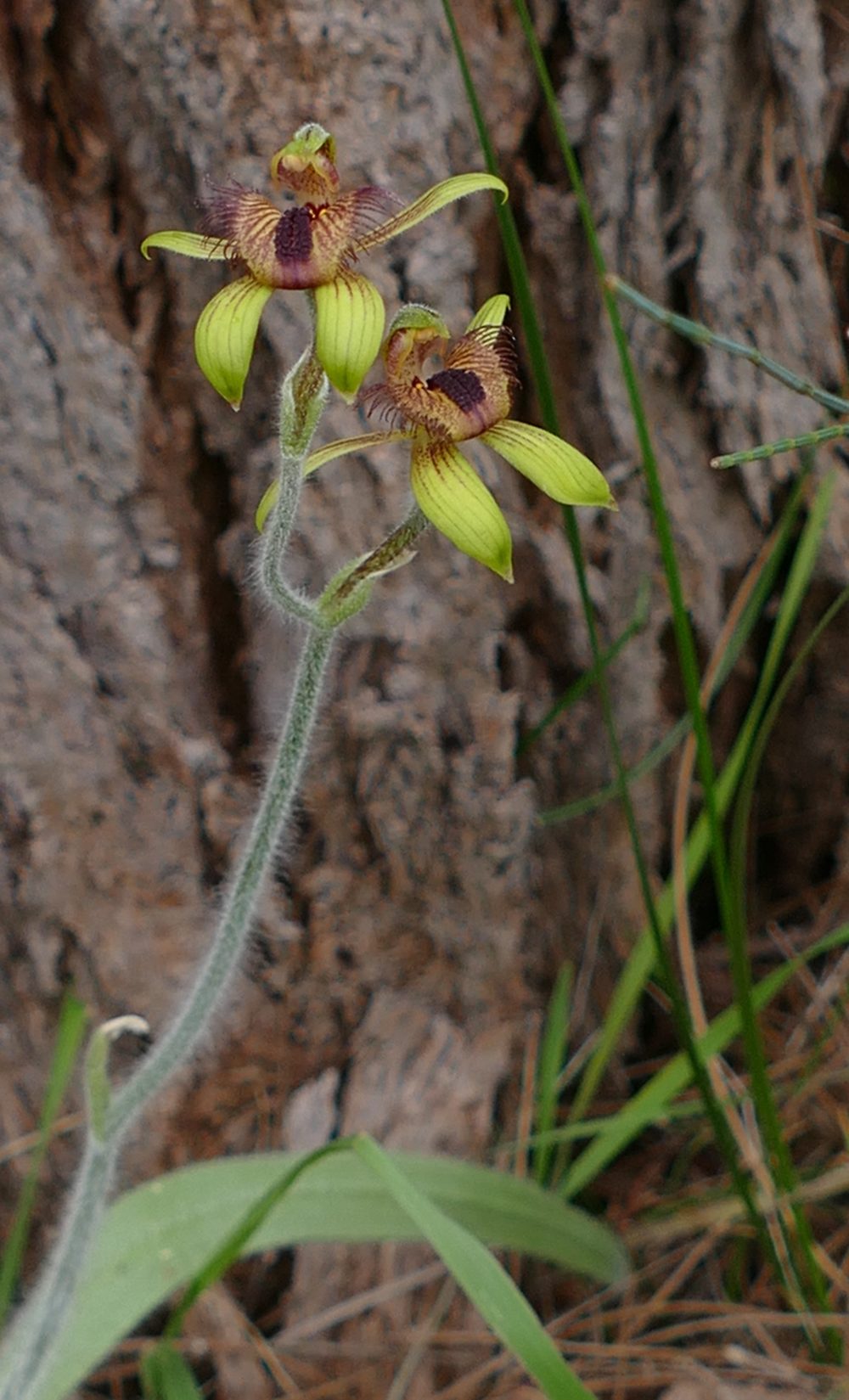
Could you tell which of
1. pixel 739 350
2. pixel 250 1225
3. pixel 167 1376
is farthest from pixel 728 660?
pixel 167 1376

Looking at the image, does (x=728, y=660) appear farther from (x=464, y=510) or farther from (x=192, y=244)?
(x=192, y=244)

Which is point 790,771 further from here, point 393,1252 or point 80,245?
point 80,245

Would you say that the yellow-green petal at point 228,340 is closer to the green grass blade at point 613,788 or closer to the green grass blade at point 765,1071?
the green grass blade at point 765,1071

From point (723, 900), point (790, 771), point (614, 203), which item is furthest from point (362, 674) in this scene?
point (790, 771)

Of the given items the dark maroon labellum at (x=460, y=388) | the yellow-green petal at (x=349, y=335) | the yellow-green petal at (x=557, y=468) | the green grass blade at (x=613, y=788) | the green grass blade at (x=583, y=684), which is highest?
the yellow-green petal at (x=349, y=335)

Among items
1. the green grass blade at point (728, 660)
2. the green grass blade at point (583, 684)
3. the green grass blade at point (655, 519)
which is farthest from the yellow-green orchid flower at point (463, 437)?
the green grass blade at point (728, 660)

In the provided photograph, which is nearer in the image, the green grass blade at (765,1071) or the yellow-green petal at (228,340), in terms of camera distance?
the yellow-green petal at (228,340)

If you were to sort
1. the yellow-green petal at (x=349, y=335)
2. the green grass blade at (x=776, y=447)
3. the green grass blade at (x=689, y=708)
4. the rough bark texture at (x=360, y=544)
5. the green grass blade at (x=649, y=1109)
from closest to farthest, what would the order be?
the yellow-green petal at (x=349, y=335) < the green grass blade at (x=776, y=447) < the green grass blade at (x=689, y=708) < the rough bark texture at (x=360, y=544) < the green grass blade at (x=649, y=1109)

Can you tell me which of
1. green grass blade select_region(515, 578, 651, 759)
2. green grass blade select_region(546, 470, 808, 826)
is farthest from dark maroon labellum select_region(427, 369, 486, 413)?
green grass blade select_region(546, 470, 808, 826)
